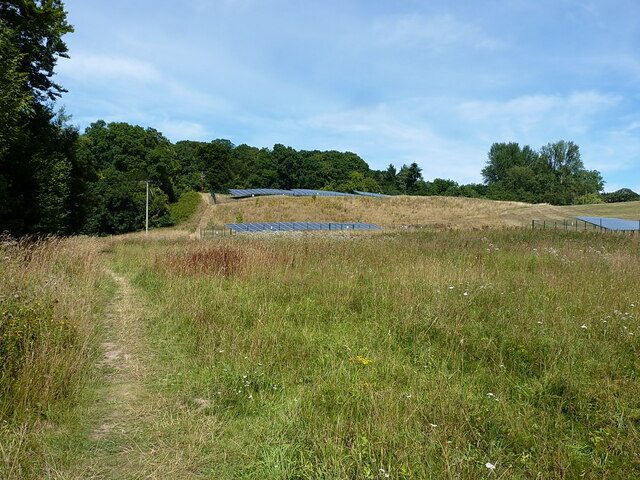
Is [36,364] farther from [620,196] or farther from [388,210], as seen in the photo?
[620,196]

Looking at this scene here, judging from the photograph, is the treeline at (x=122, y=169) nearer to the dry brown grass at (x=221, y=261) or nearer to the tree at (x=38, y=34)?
the tree at (x=38, y=34)

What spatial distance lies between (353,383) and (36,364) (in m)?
3.37

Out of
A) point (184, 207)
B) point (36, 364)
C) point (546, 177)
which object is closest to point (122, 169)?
point (184, 207)

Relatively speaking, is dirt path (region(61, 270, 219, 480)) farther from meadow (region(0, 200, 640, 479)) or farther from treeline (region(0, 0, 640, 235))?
treeline (region(0, 0, 640, 235))

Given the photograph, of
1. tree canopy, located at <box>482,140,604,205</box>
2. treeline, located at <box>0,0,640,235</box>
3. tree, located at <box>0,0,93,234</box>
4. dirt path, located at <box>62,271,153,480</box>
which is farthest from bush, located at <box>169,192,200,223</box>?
tree canopy, located at <box>482,140,604,205</box>

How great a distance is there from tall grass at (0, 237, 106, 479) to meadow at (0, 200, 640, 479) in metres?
0.03

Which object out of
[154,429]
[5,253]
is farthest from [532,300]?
[5,253]

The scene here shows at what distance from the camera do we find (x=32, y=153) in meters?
16.7

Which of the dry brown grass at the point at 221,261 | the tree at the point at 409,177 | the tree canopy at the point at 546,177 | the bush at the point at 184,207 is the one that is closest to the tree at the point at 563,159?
the tree canopy at the point at 546,177

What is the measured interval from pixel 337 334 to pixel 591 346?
10.8 ft

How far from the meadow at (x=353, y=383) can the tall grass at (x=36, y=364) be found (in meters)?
0.03

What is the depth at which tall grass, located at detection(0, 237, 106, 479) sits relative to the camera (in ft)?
9.77

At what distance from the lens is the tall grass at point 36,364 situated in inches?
117

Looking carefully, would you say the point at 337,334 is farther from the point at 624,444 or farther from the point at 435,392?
the point at 624,444
